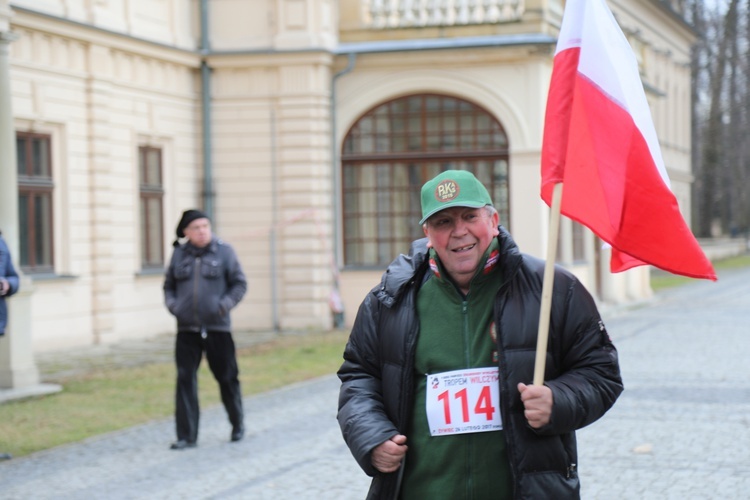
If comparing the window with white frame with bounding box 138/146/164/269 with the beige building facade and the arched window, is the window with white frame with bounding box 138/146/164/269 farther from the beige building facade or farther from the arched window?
the arched window

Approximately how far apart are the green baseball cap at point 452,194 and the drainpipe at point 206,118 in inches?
763

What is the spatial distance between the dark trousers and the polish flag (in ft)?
21.2

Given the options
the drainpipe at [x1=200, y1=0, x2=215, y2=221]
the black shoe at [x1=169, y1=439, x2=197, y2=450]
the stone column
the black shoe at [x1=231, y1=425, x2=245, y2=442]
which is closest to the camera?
the black shoe at [x1=169, y1=439, x2=197, y2=450]

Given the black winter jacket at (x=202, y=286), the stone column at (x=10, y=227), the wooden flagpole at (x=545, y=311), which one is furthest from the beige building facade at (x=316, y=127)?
the wooden flagpole at (x=545, y=311)

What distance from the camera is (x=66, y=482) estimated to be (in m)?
9.17

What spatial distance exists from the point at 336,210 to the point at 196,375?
13532mm

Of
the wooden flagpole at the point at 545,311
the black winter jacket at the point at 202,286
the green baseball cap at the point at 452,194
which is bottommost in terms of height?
the black winter jacket at the point at 202,286

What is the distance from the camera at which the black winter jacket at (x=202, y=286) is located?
10.7 meters

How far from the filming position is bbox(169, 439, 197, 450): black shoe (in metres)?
10.5

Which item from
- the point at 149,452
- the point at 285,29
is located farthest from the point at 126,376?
the point at 285,29

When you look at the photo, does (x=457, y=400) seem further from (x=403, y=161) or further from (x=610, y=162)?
(x=403, y=161)

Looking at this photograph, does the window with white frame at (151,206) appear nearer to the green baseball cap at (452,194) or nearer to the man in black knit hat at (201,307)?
the man in black knit hat at (201,307)

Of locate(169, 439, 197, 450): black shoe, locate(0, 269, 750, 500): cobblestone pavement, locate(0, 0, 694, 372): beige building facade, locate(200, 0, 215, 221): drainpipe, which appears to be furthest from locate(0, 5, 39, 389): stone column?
locate(200, 0, 215, 221): drainpipe

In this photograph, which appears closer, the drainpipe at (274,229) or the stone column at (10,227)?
the stone column at (10,227)
